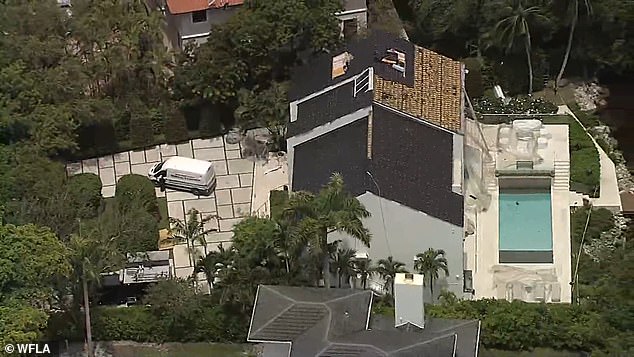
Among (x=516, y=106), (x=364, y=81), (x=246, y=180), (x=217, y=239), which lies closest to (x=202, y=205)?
(x=217, y=239)

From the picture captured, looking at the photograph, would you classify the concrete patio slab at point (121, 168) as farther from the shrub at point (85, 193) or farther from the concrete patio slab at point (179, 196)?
the concrete patio slab at point (179, 196)

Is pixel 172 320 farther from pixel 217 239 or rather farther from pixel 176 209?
pixel 176 209

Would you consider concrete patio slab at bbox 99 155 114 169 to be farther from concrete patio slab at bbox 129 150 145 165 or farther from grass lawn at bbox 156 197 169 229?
grass lawn at bbox 156 197 169 229

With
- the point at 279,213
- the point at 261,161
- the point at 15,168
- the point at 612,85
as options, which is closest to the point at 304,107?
the point at 261,161

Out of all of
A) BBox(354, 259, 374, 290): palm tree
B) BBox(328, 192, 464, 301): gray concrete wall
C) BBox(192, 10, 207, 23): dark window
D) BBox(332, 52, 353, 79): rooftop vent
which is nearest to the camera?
BBox(354, 259, 374, 290): palm tree

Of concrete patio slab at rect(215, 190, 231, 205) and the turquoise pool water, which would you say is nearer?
the turquoise pool water

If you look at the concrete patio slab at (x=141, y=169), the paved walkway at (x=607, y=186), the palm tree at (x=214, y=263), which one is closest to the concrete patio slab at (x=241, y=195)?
the concrete patio slab at (x=141, y=169)

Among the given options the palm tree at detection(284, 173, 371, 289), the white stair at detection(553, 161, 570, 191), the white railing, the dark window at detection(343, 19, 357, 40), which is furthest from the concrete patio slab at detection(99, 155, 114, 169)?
the white stair at detection(553, 161, 570, 191)
